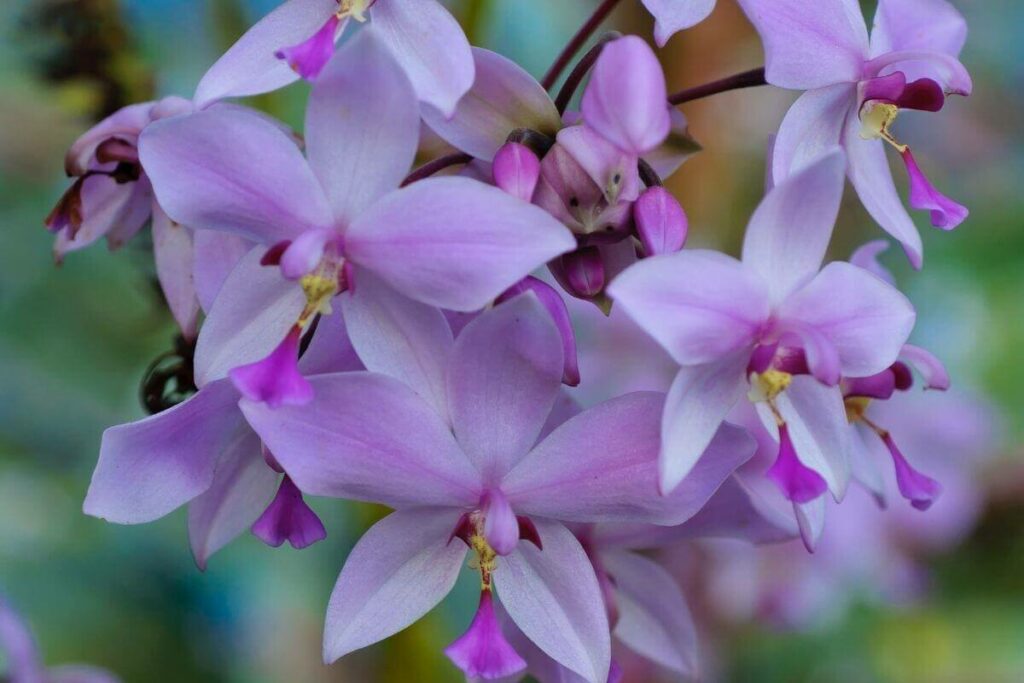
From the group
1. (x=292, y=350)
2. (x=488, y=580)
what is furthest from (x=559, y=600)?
(x=292, y=350)

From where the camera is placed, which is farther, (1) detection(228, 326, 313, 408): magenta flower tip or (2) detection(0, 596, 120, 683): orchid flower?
(2) detection(0, 596, 120, 683): orchid flower

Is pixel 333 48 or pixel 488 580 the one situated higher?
pixel 333 48

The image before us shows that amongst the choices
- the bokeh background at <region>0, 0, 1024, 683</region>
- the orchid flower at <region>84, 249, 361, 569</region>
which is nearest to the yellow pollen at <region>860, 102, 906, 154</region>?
the orchid flower at <region>84, 249, 361, 569</region>

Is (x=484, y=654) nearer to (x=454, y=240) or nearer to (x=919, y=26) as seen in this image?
(x=454, y=240)

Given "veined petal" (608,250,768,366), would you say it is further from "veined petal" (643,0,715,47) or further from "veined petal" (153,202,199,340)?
"veined petal" (153,202,199,340)

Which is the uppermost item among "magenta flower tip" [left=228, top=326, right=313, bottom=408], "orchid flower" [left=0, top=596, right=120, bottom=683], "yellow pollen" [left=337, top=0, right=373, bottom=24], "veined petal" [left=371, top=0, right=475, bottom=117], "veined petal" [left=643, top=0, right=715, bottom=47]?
"yellow pollen" [left=337, top=0, right=373, bottom=24]

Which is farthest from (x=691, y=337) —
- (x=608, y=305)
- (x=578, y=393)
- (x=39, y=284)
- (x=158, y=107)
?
(x=39, y=284)
